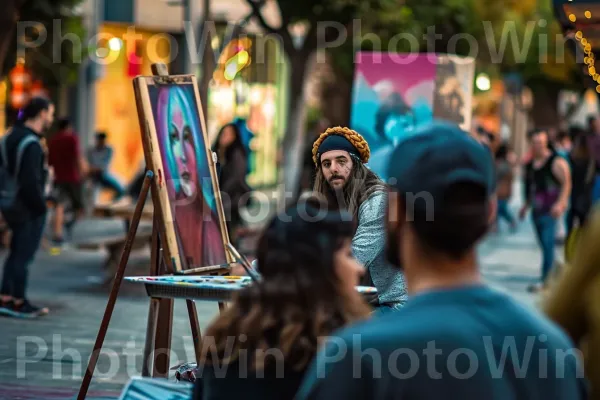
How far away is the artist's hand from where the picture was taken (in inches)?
582

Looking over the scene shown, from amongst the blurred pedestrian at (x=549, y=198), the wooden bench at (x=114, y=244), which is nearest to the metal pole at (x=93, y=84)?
the wooden bench at (x=114, y=244)

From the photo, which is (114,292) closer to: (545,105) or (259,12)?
(259,12)

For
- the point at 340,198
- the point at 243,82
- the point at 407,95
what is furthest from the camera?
the point at 243,82

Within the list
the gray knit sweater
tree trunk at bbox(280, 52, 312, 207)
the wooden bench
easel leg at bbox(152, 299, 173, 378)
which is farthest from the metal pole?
the gray knit sweater

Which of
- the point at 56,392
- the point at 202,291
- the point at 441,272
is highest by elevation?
the point at 441,272

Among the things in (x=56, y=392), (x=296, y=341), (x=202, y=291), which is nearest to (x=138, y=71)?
(x=56, y=392)

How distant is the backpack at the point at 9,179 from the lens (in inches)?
452

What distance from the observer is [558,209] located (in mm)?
14812

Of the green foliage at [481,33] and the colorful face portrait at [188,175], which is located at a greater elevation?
the green foliage at [481,33]

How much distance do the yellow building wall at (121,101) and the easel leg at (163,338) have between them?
2080 cm

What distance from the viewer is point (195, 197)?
7453 millimetres

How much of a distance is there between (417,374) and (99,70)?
24.7 meters

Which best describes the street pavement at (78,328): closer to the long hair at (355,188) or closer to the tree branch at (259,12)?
the long hair at (355,188)

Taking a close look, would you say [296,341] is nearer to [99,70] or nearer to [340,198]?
[340,198]
